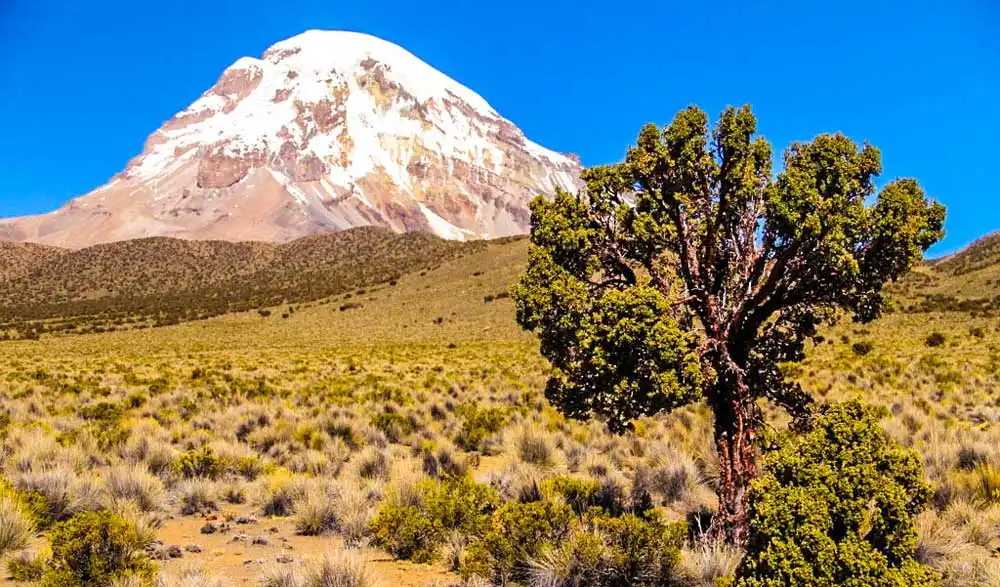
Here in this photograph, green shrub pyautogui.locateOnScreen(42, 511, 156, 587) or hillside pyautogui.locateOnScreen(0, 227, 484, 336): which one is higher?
hillside pyautogui.locateOnScreen(0, 227, 484, 336)

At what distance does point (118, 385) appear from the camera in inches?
936

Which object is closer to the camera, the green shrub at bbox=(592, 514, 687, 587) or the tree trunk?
the green shrub at bbox=(592, 514, 687, 587)

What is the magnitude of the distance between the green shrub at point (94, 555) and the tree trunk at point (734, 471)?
19.0 feet

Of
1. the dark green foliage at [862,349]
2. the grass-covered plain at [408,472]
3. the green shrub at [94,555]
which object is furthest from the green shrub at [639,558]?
the dark green foliage at [862,349]

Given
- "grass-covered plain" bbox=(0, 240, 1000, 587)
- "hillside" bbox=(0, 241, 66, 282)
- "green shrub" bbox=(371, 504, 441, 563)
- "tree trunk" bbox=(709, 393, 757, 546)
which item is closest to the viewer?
"grass-covered plain" bbox=(0, 240, 1000, 587)

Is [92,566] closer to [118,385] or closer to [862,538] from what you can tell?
[862,538]

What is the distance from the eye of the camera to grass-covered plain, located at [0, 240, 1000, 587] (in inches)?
257

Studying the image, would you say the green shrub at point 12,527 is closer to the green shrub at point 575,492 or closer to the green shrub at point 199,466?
the green shrub at point 199,466

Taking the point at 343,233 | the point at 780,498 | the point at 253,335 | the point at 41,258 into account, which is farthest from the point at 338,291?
the point at 780,498

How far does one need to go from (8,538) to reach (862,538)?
867cm

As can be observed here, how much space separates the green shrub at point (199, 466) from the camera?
10.5 meters

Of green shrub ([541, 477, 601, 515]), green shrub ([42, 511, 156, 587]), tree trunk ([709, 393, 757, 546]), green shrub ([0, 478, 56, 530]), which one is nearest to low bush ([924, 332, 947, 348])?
green shrub ([541, 477, 601, 515])

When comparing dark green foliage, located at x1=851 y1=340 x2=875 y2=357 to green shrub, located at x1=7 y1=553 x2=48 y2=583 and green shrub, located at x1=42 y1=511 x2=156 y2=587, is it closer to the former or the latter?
green shrub, located at x1=42 y1=511 x2=156 y2=587

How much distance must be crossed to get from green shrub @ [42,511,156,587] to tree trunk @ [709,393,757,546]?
5.78m
